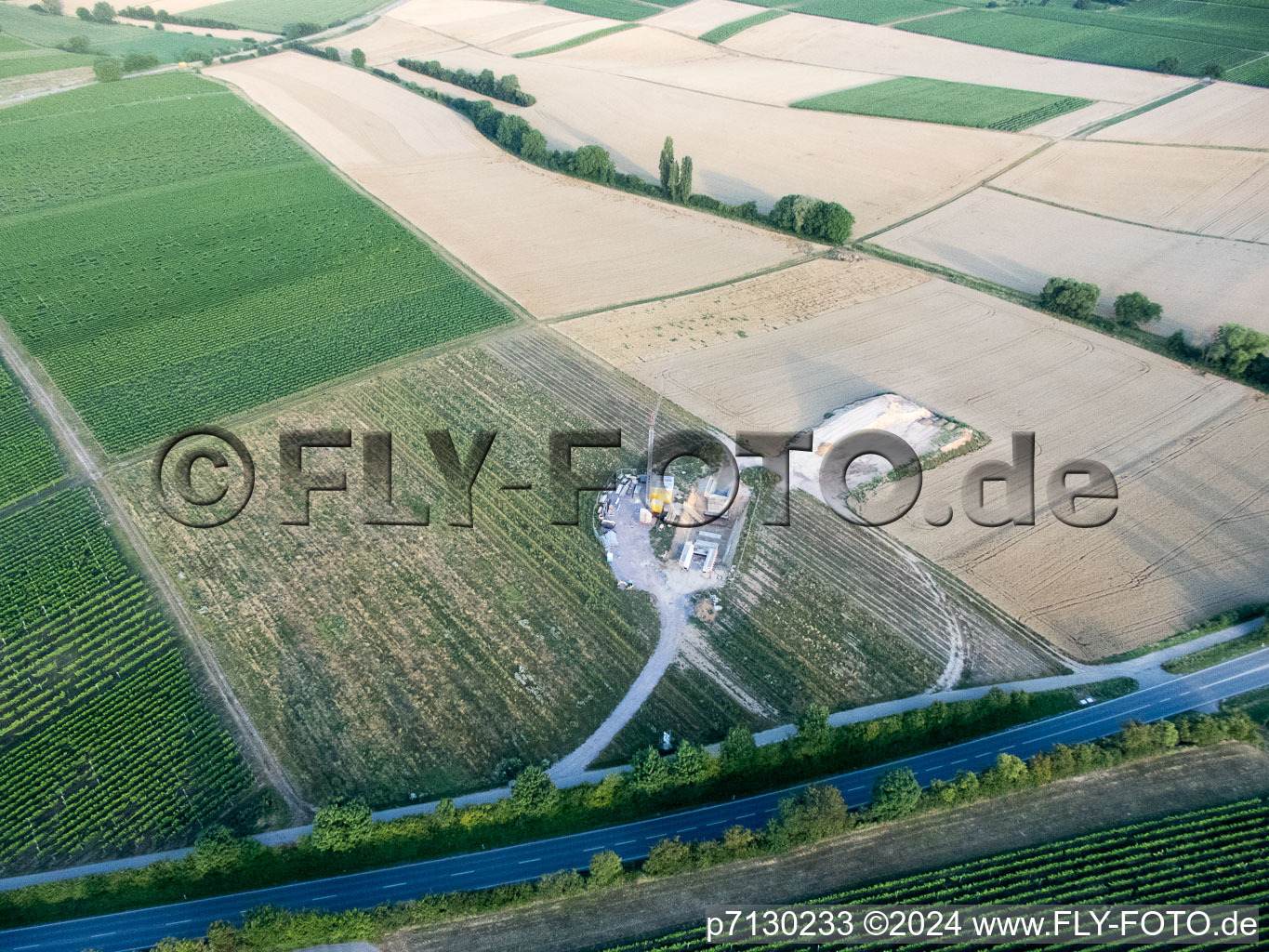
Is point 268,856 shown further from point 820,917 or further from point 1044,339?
point 1044,339

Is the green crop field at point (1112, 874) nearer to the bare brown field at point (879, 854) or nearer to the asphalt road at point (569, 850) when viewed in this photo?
the bare brown field at point (879, 854)

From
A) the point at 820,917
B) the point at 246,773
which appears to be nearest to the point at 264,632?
the point at 246,773

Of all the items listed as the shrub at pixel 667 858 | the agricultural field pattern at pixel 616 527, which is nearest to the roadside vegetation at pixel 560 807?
the agricultural field pattern at pixel 616 527

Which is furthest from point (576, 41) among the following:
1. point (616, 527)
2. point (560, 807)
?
point (560, 807)

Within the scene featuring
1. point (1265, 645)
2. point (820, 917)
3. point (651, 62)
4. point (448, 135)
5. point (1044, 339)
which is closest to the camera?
point (820, 917)

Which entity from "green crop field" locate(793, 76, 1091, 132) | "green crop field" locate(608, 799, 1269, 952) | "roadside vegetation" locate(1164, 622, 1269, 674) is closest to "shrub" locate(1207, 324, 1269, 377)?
"roadside vegetation" locate(1164, 622, 1269, 674)

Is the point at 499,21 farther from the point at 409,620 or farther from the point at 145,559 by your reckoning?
the point at 409,620
